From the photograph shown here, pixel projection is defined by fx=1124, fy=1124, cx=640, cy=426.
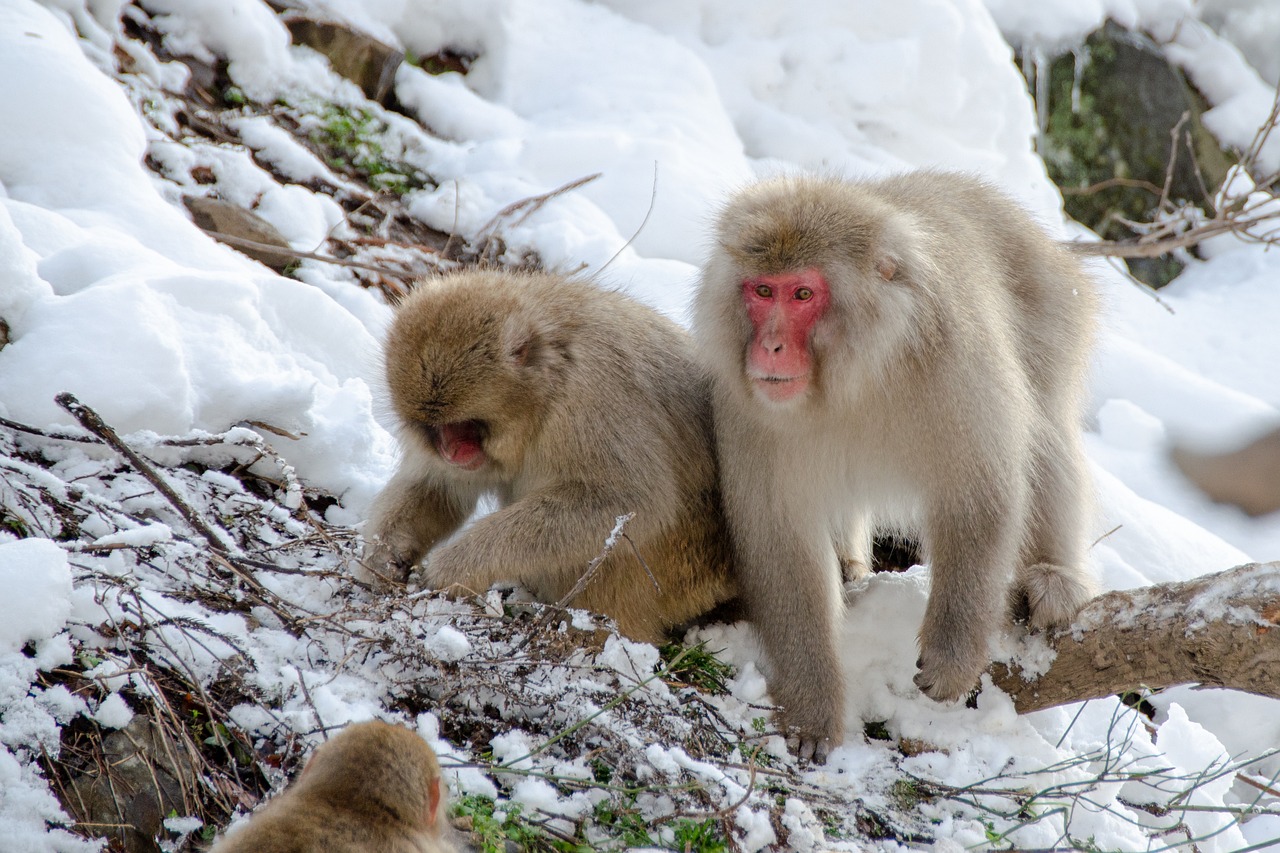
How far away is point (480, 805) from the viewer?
2.62m

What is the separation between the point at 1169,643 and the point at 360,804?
221 cm

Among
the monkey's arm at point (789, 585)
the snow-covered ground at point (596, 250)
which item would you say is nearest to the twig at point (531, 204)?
the snow-covered ground at point (596, 250)

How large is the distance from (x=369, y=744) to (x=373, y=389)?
7.60ft

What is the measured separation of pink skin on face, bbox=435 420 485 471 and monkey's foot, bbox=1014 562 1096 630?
5.88 feet

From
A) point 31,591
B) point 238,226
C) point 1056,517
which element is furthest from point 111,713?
point 238,226

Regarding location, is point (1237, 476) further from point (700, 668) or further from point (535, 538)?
point (535, 538)

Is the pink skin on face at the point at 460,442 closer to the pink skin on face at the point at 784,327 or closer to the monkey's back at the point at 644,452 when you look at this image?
the monkey's back at the point at 644,452

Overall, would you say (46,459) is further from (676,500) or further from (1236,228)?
(1236,228)

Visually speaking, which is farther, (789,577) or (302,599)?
(789,577)

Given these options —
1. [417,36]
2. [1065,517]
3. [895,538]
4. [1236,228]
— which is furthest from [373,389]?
[1236,228]

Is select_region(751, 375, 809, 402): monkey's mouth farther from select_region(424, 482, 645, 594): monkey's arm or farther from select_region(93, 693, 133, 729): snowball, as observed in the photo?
select_region(93, 693, 133, 729): snowball

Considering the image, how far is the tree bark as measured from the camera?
2924 millimetres

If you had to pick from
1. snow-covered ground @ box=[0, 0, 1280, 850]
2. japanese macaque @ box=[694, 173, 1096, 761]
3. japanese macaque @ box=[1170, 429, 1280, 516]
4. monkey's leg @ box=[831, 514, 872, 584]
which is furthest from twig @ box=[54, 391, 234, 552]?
japanese macaque @ box=[1170, 429, 1280, 516]

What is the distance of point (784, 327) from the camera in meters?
3.15
